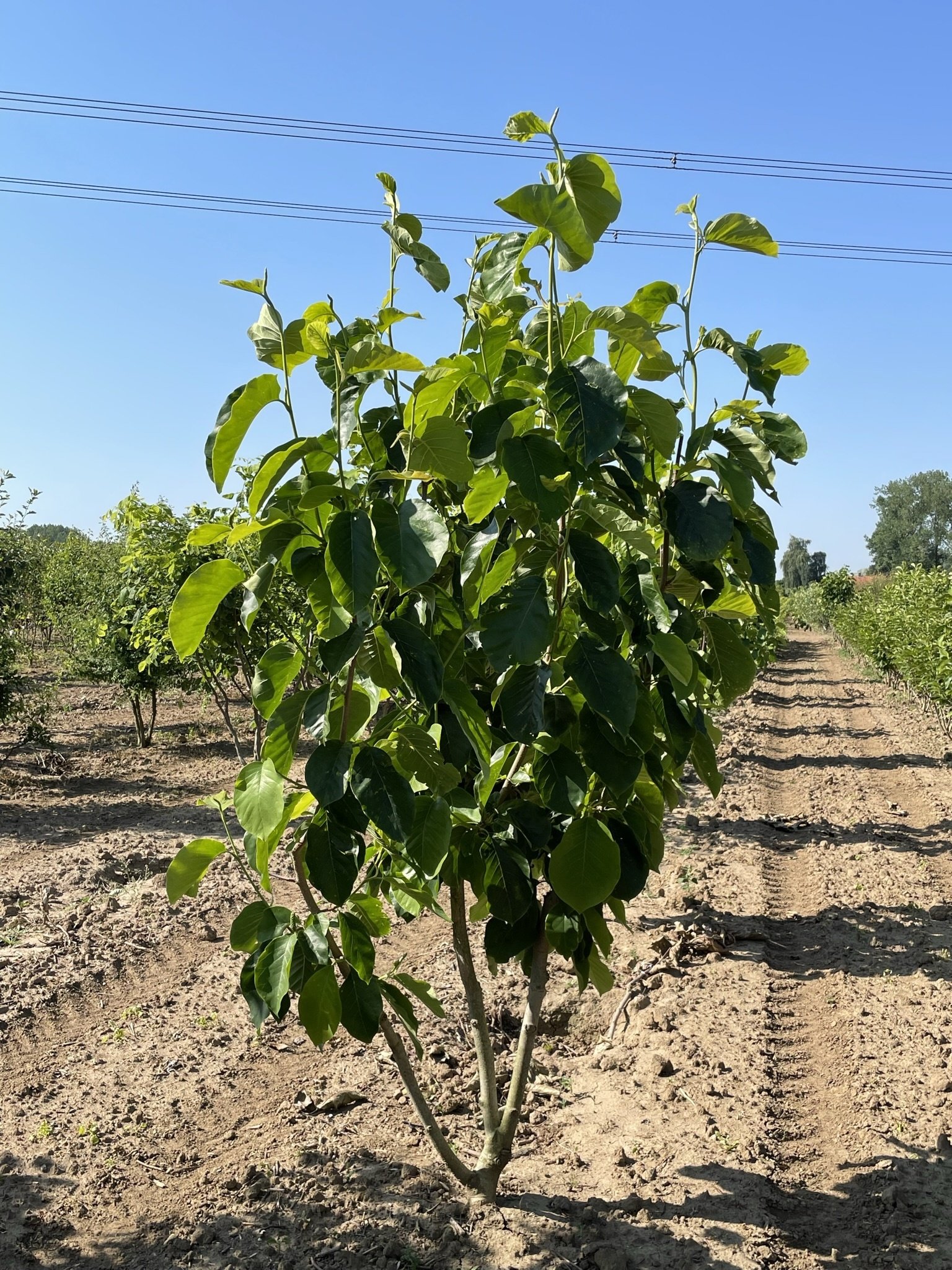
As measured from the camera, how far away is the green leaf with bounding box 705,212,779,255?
1.73 metres

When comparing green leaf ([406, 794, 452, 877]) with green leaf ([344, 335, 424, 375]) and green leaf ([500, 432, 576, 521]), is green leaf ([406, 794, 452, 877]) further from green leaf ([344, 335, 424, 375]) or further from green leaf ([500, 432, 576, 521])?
green leaf ([344, 335, 424, 375])

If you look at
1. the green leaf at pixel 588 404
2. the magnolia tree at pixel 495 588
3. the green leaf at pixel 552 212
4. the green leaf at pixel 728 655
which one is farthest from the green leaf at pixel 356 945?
the green leaf at pixel 552 212

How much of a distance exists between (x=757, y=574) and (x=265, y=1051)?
3.20m

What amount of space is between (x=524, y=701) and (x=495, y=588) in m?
0.20

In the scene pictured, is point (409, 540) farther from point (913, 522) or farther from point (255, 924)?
point (913, 522)

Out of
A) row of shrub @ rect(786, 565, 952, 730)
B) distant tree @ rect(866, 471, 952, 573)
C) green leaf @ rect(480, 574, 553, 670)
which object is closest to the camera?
green leaf @ rect(480, 574, 553, 670)

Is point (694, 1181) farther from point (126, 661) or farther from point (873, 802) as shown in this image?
point (126, 661)

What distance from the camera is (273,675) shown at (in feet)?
5.65

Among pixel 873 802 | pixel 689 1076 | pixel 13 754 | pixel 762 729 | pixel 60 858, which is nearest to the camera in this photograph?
pixel 689 1076

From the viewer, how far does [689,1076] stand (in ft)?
12.0

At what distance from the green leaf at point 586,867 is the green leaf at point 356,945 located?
0.39 m

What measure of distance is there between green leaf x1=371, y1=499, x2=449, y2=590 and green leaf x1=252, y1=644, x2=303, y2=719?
1.13 ft

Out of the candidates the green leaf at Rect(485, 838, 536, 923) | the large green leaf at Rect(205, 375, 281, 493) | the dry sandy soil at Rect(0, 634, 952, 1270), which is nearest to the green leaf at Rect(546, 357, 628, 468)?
the large green leaf at Rect(205, 375, 281, 493)

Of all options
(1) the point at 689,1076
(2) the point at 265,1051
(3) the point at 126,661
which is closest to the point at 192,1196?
(2) the point at 265,1051
